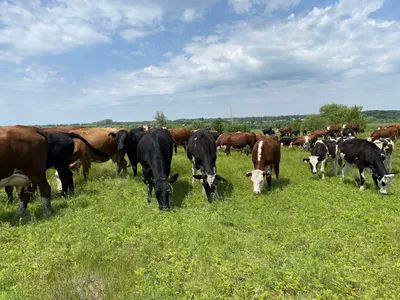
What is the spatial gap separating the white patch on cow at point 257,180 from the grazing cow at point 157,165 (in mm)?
3168

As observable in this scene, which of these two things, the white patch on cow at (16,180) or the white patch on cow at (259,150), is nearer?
the white patch on cow at (16,180)

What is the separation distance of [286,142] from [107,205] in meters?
36.0

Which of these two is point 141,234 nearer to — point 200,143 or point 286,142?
point 200,143

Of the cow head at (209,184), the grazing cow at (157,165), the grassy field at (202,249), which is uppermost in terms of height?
the grazing cow at (157,165)

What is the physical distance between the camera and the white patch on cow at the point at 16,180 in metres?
6.89

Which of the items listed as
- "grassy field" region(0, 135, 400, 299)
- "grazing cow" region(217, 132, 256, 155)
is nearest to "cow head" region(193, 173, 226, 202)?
"grassy field" region(0, 135, 400, 299)

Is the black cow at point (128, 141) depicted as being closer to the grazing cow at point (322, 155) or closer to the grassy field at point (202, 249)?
the grassy field at point (202, 249)

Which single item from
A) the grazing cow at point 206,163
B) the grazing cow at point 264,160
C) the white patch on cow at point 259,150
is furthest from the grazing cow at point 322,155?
the grazing cow at point 206,163

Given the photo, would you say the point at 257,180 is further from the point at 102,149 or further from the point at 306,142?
the point at 306,142

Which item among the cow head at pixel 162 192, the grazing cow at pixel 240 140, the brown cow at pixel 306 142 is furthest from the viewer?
the brown cow at pixel 306 142

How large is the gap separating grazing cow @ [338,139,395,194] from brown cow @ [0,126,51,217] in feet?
37.5

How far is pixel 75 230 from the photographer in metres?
6.20

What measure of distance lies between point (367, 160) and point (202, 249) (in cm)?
897

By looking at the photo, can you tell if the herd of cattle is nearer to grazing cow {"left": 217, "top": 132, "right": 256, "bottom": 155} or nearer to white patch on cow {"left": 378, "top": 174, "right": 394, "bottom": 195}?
white patch on cow {"left": 378, "top": 174, "right": 394, "bottom": 195}
